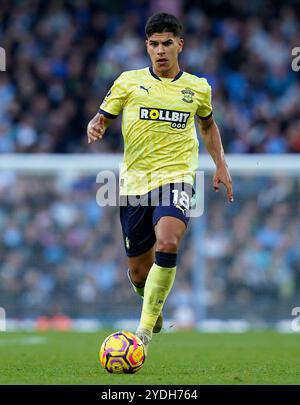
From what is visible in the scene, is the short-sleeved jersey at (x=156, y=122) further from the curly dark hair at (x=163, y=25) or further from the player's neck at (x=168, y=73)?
the curly dark hair at (x=163, y=25)

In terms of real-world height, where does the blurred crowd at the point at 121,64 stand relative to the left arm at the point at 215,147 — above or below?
above

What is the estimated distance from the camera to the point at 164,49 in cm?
799

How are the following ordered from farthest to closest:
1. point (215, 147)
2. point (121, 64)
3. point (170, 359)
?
point (121, 64) < point (170, 359) < point (215, 147)

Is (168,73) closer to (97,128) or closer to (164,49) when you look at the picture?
(164,49)

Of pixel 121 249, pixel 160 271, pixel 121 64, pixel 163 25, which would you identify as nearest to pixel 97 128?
pixel 163 25

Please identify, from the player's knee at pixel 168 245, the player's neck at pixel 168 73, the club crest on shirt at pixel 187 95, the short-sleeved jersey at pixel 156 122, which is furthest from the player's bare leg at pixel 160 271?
the player's neck at pixel 168 73

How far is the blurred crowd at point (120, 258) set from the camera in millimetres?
14406

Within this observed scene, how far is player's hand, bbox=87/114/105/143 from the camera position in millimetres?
7695

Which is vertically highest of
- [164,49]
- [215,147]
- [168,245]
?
[164,49]

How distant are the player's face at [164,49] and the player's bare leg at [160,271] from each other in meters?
1.20

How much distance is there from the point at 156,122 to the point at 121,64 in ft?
34.1

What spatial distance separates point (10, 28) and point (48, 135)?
271 cm
